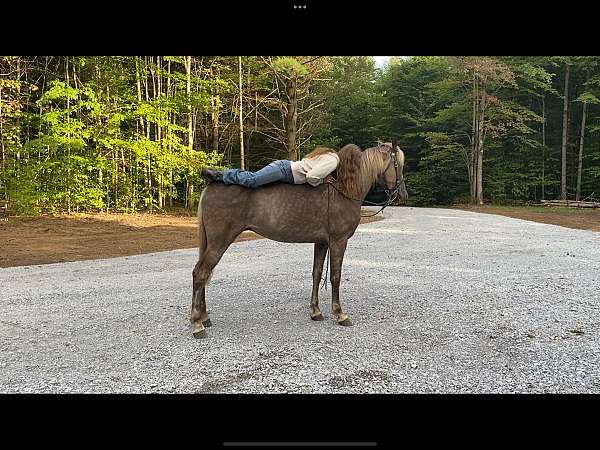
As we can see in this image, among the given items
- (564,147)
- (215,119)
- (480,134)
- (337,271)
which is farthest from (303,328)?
(564,147)

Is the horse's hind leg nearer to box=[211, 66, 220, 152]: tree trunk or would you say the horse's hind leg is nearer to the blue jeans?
the blue jeans

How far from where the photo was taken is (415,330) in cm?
298

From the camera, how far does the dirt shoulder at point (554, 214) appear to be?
10.9 meters

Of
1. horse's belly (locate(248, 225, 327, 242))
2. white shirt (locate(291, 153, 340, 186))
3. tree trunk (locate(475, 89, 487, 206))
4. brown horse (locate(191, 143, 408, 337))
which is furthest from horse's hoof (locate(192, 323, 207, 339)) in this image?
tree trunk (locate(475, 89, 487, 206))

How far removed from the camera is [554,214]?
1334cm

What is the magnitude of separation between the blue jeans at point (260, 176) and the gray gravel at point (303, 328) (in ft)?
3.59

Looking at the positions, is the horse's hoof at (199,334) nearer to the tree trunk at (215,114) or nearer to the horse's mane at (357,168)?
the horse's mane at (357,168)

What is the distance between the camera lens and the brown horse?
9.49 ft

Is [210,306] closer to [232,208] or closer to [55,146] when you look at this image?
[232,208]

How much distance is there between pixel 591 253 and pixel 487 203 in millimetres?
9411

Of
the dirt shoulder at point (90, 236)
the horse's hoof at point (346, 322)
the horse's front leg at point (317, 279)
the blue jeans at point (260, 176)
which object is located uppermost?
the blue jeans at point (260, 176)

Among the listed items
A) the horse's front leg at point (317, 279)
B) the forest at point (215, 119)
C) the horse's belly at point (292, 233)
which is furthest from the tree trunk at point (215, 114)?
the horse's belly at point (292, 233)

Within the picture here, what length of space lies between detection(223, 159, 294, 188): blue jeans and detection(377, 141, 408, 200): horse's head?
749 millimetres

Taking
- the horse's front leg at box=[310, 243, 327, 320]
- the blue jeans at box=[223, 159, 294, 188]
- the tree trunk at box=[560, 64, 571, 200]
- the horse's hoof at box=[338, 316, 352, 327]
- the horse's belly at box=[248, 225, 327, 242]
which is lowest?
the horse's hoof at box=[338, 316, 352, 327]
